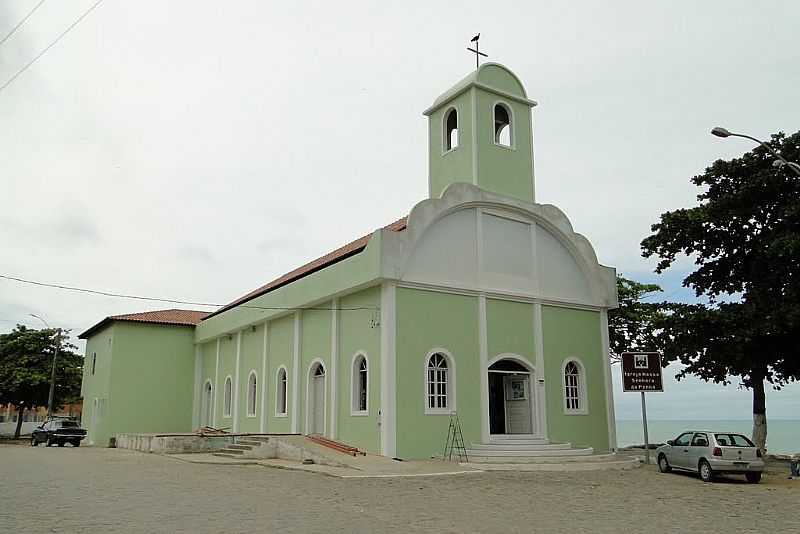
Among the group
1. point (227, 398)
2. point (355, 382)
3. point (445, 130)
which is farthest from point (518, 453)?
point (227, 398)

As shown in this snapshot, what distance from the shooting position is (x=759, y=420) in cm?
2045

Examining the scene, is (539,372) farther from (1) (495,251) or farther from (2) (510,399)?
(1) (495,251)

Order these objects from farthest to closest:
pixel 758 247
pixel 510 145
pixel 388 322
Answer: pixel 510 145 → pixel 758 247 → pixel 388 322

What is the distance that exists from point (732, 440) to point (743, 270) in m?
6.80

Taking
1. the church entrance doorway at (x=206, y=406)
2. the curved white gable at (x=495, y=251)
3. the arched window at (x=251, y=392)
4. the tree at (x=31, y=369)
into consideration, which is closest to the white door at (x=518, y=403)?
the curved white gable at (x=495, y=251)

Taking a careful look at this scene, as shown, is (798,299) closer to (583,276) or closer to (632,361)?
(632,361)

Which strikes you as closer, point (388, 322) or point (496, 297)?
point (388, 322)

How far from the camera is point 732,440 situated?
52.4 ft

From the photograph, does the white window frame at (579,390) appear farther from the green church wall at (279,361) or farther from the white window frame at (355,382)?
the green church wall at (279,361)

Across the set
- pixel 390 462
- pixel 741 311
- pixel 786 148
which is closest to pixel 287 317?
pixel 390 462

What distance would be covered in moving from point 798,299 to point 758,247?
2.24 m

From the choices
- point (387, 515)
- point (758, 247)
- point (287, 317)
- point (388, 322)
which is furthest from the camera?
point (287, 317)

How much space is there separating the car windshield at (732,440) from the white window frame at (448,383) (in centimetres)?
651

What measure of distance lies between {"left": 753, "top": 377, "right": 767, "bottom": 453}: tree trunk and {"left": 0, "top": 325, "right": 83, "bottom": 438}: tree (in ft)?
118
